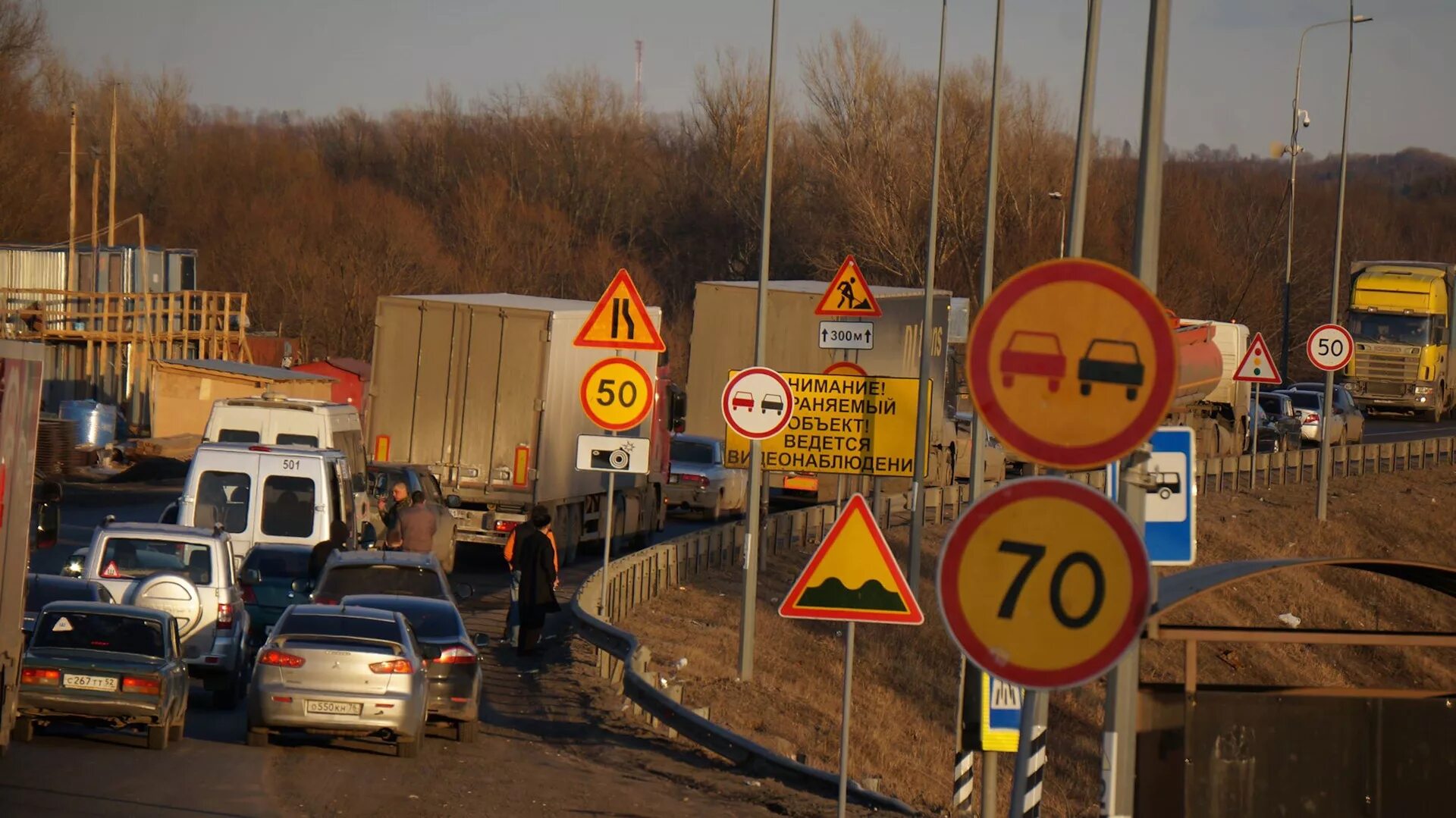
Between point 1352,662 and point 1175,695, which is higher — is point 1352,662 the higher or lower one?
the lower one

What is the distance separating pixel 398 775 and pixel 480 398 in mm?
13197

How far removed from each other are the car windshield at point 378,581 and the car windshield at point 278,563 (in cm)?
310

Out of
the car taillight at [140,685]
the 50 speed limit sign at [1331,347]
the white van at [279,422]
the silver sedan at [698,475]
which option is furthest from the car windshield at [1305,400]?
the car taillight at [140,685]

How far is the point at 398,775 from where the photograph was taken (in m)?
13.0

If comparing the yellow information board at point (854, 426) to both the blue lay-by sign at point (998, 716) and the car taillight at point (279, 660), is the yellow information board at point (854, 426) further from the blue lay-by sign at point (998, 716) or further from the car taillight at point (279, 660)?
the blue lay-by sign at point (998, 716)

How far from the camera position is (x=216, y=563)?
53.0ft

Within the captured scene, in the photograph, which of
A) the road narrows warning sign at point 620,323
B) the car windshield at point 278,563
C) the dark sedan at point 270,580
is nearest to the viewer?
the road narrows warning sign at point 620,323

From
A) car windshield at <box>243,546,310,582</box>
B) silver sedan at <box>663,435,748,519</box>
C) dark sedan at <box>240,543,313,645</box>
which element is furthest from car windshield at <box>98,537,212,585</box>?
silver sedan at <box>663,435,748,519</box>

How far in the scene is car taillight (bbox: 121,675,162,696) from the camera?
12.9m

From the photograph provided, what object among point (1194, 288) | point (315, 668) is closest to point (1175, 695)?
point (315, 668)

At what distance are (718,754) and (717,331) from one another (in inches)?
798

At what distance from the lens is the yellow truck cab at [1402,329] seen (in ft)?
197

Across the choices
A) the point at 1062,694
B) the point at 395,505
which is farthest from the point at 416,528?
the point at 1062,694

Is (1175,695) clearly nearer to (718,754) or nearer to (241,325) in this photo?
(718,754)
